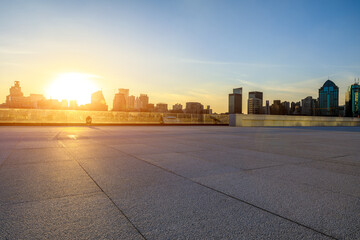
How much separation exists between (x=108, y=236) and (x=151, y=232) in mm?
462

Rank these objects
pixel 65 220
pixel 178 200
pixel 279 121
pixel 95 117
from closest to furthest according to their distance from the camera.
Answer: pixel 65 220
pixel 178 200
pixel 279 121
pixel 95 117

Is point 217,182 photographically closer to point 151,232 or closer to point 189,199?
point 189,199

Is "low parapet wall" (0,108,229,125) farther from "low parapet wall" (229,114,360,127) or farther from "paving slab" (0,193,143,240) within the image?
"paving slab" (0,193,143,240)

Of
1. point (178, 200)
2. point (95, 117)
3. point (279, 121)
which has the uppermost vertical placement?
point (95, 117)

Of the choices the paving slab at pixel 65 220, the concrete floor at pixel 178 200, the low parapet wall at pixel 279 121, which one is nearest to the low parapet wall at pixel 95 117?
the low parapet wall at pixel 279 121

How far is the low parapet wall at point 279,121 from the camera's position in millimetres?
31734

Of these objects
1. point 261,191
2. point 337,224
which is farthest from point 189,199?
point 337,224

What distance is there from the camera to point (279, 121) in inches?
1373

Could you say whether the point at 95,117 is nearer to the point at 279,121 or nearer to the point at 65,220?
the point at 279,121

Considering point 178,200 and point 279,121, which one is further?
point 279,121

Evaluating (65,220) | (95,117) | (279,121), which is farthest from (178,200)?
(95,117)

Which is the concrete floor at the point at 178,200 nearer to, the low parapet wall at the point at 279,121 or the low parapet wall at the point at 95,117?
the low parapet wall at the point at 279,121

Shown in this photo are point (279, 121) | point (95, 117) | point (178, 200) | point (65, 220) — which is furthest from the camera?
point (95, 117)

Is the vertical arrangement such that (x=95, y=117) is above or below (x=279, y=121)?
above
